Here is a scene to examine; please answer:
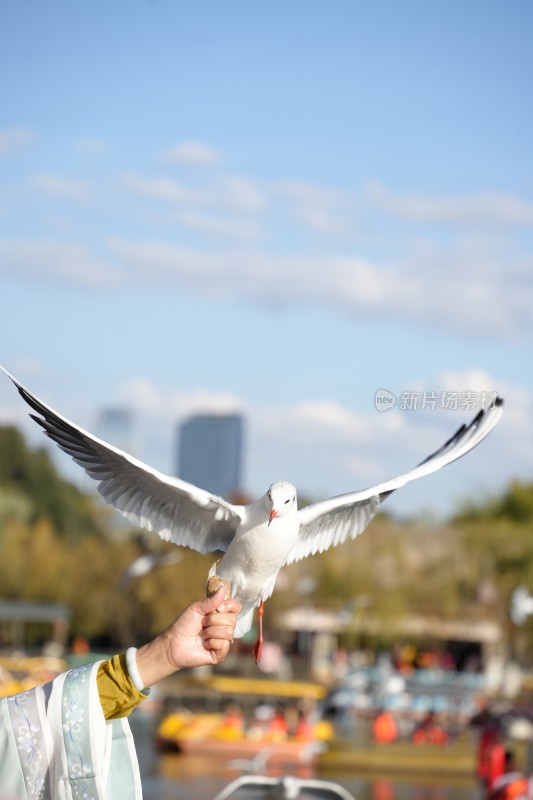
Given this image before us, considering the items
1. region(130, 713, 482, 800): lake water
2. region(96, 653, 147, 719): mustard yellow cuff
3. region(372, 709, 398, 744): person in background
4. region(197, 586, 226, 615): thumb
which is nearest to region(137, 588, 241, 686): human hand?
region(197, 586, 226, 615): thumb

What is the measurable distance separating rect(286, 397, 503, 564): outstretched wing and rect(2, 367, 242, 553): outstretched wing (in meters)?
0.34

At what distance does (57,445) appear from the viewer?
Answer: 5.36 metres

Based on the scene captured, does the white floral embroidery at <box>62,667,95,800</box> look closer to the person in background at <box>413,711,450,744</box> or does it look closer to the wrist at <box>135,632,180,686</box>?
the wrist at <box>135,632,180,686</box>

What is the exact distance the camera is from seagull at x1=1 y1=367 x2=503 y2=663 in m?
4.71

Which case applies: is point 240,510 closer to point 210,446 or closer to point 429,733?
point 210,446

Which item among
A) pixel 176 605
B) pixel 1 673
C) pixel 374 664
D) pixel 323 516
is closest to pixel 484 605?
pixel 374 664

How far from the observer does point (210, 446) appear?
1027 cm

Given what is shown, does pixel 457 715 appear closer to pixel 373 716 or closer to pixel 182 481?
pixel 373 716

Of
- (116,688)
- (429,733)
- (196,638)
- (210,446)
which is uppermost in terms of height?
(210,446)

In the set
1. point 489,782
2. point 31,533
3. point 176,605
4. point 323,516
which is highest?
point 31,533

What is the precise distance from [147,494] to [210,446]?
4.62 metres

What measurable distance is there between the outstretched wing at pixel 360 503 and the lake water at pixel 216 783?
52.7 feet

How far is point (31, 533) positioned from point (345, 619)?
14.4 meters

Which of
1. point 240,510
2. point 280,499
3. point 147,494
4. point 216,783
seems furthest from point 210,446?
point 216,783
